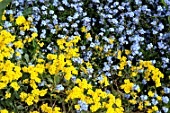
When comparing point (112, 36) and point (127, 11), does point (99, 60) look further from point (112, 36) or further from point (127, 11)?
point (127, 11)

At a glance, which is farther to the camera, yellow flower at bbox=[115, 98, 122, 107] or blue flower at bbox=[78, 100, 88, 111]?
yellow flower at bbox=[115, 98, 122, 107]

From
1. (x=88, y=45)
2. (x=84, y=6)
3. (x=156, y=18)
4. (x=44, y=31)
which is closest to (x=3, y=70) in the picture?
(x=44, y=31)

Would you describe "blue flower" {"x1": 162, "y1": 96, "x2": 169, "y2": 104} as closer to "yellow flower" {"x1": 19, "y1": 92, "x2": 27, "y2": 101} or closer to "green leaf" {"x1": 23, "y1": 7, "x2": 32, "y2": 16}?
"yellow flower" {"x1": 19, "y1": 92, "x2": 27, "y2": 101}

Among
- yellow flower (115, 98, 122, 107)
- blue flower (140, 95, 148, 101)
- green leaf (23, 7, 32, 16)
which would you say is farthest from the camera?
green leaf (23, 7, 32, 16)

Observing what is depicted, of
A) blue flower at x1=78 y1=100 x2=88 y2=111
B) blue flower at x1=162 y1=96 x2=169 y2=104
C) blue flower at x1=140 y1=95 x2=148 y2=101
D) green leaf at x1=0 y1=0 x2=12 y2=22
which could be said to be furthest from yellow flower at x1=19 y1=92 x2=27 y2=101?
blue flower at x1=162 y1=96 x2=169 y2=104

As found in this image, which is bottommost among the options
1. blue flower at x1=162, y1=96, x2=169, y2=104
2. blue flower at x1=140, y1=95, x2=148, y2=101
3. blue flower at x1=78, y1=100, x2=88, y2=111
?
blue flower at x1=162, y1=96, x2=169, y2=104

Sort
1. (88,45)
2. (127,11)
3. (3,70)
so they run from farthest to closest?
(127,11) → (88,45) → (3,70)

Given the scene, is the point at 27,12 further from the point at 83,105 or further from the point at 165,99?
the point at 165,99

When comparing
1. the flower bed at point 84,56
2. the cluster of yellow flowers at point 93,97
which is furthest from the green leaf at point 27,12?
the cluster of yellow flowers at point 93,97

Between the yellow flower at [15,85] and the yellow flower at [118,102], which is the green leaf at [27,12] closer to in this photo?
the yellow flower at [15,85]
